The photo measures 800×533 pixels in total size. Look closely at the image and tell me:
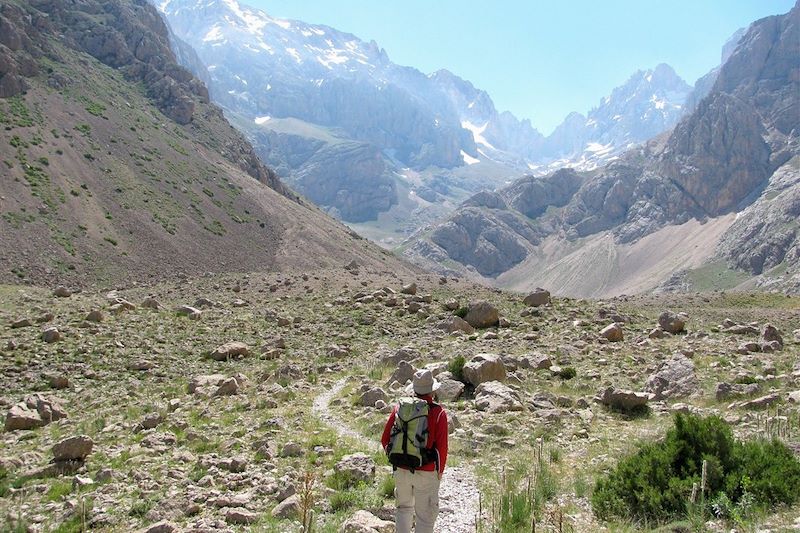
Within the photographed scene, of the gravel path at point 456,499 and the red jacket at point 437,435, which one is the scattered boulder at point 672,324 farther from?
the red jacket at point 437,435

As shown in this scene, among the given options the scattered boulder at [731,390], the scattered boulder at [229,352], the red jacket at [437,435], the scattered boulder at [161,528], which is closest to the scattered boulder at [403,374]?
the scattered boulder at [229,352]

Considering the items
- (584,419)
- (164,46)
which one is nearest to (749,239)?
(164,46)

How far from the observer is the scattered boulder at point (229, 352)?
81.6 ft

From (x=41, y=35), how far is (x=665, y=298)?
101 meters

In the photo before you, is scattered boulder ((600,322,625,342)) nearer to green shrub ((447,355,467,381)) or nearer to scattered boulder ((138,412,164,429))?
green shrub ((447,355,467,381))

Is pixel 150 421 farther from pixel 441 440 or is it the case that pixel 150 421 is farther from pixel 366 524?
pixel 441 440

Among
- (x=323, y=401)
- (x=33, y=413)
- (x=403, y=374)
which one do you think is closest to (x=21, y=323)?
(x=33, y=413)

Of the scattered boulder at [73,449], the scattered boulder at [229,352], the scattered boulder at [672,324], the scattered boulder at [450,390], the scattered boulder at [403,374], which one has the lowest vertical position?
the scattered boulder at [73,449]

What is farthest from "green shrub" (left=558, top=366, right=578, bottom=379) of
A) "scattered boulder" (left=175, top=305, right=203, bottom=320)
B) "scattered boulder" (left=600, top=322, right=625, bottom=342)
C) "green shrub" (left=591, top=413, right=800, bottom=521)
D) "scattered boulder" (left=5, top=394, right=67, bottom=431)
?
"scattered boulder" (left=175, top=305, right=203, bottom=320)

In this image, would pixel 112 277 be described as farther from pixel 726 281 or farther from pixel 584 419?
pixel 726 281

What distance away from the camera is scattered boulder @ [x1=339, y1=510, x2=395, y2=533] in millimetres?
8828

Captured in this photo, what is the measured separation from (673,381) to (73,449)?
54.1ft

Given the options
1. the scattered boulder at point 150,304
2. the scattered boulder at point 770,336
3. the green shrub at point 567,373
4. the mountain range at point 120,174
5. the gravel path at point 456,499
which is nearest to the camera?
the gravel path at point 456,499

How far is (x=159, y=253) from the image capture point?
64625 mm
